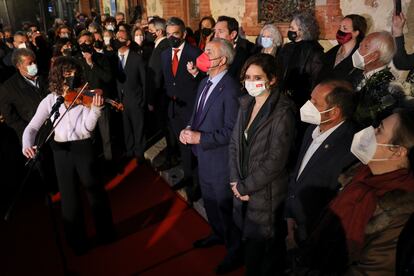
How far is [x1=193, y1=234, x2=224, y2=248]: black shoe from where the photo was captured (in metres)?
3.47

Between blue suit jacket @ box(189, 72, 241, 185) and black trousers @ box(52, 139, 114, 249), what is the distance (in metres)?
1.07

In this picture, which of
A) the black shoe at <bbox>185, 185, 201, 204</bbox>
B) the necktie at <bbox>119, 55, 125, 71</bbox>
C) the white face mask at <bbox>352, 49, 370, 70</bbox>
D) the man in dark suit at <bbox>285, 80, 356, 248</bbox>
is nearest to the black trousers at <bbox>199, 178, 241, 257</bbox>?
A: the man in dark suit at <bbox>285, 80, 356, 248</bbox>

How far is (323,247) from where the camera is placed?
5.68ft

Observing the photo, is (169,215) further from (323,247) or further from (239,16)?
(239,16)

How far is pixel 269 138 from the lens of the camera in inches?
95.3

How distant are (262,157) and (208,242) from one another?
4.72 feet

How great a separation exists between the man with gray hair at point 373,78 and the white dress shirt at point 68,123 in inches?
86.3

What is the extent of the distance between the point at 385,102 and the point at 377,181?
3.56ft

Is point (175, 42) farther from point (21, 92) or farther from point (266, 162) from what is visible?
point (266, 162)

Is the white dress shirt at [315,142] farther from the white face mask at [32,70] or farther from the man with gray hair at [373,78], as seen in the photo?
the white face mask at [32,70]

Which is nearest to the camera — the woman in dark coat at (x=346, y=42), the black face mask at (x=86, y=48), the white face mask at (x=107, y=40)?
the woman in dark coat at (x=346, y=42)

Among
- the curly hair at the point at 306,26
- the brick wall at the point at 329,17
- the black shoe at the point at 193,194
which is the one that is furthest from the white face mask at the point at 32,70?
the brick wall at the point at 329,17

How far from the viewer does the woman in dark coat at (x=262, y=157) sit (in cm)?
241

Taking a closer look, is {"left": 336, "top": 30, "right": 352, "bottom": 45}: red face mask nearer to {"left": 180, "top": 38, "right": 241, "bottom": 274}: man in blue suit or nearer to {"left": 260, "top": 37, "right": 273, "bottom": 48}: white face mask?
{"left": 260, "top": 37, "right": 273, "bottom": 48}: white face mask
